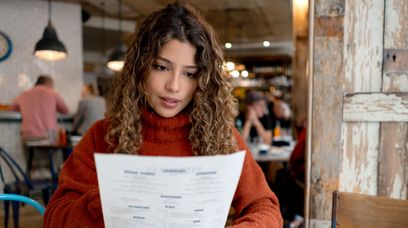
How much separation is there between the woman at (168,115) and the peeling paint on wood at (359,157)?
2.18 ft

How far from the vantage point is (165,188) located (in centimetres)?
59

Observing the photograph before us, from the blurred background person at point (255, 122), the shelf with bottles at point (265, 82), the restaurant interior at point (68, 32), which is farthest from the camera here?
the shelf with bottles at point (265, 82)

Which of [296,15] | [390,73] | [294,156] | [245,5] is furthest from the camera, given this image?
[245,5]

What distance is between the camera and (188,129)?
98 cm

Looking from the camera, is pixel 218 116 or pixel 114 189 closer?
pixel 114 189

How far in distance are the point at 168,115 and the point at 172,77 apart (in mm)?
112

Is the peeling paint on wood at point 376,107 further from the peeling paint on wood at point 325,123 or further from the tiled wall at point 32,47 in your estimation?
the tiled wall at point 32,47

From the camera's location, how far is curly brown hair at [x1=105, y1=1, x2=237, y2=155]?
0.89 m

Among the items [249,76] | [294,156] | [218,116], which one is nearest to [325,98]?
[218,116]

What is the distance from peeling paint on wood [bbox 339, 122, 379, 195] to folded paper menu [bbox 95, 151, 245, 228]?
101cm

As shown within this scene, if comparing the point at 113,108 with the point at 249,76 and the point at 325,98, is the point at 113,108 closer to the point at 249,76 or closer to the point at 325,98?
the point at 325,98

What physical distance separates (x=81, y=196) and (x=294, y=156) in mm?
2413

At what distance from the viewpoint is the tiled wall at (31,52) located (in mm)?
5219

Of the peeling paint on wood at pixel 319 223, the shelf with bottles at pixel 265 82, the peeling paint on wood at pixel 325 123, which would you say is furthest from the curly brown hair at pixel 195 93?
the shelf with bottles at pixel 265 82
